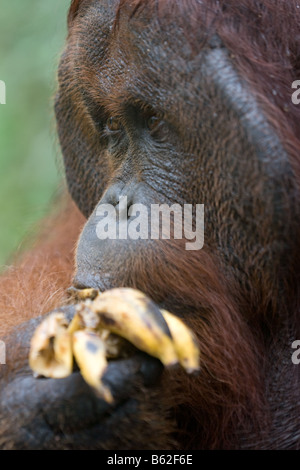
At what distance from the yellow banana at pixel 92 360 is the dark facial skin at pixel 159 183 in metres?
0.06

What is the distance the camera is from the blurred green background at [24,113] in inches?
145

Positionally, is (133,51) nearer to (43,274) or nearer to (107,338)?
(107,338)

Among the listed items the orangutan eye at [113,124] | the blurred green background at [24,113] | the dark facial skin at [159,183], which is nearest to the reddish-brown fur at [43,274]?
the dark facial skin at [159,183]

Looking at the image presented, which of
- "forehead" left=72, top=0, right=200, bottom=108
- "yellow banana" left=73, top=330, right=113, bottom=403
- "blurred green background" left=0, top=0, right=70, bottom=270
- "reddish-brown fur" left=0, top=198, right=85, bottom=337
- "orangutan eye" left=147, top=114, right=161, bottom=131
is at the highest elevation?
"blurred green background" left=0, top=0, right=70, bottom=270

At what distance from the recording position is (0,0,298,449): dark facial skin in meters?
1.43

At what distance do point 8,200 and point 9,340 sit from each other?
7.28 ft

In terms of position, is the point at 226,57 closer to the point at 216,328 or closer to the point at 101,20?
the point at 101,20

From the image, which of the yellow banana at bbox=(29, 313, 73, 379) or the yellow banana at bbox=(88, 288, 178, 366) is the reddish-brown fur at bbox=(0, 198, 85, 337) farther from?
the yellow banana at bbox=(88, 288, 178, 366)

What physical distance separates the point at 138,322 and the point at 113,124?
675 millimetres

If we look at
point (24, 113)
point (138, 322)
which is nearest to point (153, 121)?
point (138, 322)

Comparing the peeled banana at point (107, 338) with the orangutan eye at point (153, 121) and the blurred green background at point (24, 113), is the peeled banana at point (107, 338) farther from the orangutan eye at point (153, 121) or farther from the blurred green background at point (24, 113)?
the blurred green background at point (24, 113)

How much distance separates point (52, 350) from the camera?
4.65ft

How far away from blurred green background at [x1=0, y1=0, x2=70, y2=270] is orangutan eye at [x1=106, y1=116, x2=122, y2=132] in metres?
1.83

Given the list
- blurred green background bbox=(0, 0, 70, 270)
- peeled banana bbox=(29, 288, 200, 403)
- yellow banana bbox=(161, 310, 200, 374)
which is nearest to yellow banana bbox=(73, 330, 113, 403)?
peeled banana bbox=(29, 288, 200, 403)
